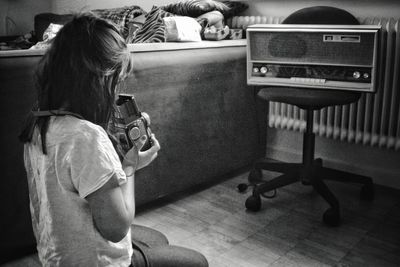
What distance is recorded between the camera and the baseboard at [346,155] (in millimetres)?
2314

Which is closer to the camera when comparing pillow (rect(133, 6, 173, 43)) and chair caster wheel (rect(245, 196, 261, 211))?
chair caster wheel (rect(245, 196, 261, 211))

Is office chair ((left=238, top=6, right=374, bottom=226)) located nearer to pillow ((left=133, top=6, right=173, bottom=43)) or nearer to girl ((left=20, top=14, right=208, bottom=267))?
pillow ((left=133, top=6, right=173, bottom=43))

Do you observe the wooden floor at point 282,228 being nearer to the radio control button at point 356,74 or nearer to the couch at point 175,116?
the couch at point 175,116

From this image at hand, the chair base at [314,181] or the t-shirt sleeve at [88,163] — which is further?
the chair base at [314,181]

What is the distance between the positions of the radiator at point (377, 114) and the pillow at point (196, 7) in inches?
13.8

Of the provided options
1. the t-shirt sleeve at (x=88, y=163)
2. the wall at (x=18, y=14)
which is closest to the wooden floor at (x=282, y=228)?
the t-shirt sleeve at (x=88, y=163)

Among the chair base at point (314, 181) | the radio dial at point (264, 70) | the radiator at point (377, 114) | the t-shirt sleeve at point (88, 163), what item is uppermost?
the t-shirt sleeve at point (88, 163)

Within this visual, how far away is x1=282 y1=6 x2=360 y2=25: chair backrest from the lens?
2.09 m

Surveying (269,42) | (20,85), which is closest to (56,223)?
(20,85)

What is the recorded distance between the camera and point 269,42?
195 centimetres

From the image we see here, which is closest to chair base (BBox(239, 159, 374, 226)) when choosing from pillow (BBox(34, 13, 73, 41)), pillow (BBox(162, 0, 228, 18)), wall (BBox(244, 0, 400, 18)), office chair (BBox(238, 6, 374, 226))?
office chair (BBox(238, 6, 374, 226))

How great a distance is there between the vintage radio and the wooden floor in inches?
21.7

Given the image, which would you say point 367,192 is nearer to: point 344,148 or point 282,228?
point 344,148

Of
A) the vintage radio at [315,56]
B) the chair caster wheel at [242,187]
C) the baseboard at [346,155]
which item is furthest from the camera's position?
the baseboard at [346,155]
